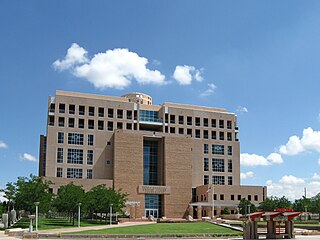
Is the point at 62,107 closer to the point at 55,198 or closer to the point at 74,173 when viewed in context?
the point at 74,173

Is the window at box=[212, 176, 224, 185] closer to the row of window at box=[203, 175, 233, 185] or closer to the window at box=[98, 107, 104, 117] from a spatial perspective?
the row of window at box=[203, 175, 233, 185]

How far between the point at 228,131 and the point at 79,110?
35307 mm

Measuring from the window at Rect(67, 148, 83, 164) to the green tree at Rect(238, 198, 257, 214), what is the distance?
3387 cm

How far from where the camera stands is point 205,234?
135 feet

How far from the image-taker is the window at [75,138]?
98769 millimetres

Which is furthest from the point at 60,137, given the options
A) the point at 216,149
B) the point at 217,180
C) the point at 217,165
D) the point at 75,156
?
the point at 217,180

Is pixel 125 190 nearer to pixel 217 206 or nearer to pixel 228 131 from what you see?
pixel 217 206

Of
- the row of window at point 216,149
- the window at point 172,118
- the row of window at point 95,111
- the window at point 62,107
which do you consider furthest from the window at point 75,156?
the row of window at point 216,149

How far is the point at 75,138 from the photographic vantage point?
99250mm

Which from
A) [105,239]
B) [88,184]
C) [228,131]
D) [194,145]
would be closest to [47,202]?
[105,239]

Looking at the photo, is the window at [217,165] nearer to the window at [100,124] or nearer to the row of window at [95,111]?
the row of window at [95,111]

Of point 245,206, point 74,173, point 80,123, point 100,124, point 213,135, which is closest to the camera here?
point 245,206

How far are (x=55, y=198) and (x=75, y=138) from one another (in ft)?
112

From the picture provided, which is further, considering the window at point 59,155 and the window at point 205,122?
the window at point 205,122
